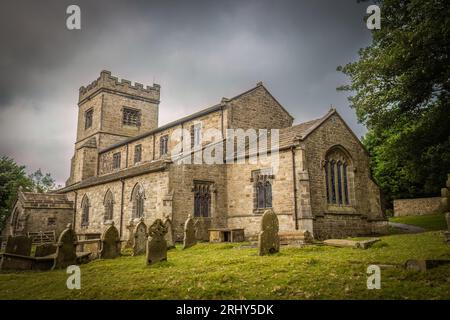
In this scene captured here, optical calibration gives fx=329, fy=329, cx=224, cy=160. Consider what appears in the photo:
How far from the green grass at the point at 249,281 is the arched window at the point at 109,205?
1549 centimetres

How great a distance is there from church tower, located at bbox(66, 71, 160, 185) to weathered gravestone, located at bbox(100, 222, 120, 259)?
23491 millimetres

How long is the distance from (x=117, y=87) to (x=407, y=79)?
31.0 meters

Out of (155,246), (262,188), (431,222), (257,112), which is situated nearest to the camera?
(155,246)

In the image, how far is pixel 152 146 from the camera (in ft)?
96.4

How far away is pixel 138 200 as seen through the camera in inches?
913

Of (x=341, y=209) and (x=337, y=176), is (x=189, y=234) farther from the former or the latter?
(x=337, y=176)

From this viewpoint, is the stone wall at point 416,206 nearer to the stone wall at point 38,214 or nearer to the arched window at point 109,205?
the arched window at point 109,205

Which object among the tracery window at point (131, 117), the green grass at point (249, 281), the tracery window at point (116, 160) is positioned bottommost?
the green grass at point (249, 281)

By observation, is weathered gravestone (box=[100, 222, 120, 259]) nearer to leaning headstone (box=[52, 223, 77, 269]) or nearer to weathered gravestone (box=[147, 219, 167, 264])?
leaning headstone (box=[52, 223, 77, 269])

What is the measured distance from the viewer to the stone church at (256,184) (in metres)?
18.3

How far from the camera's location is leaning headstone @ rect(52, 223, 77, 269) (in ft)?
39.3

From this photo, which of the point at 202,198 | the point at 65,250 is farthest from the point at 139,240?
the point at 202,198

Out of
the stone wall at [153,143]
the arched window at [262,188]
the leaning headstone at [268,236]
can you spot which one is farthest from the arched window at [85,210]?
the leaning headstone at [268,236]
